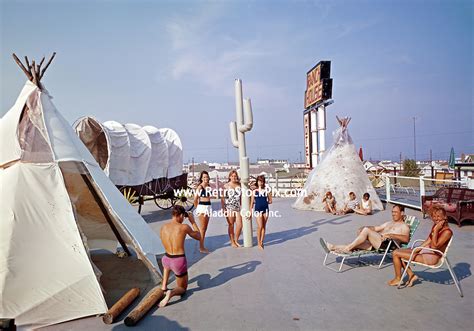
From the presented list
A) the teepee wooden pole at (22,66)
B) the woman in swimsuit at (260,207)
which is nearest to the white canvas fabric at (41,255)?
the teepee wooden pole at (22,66)

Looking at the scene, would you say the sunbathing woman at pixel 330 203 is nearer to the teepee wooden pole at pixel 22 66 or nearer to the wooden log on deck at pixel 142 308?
the wooden log on deck at pixel 142 308

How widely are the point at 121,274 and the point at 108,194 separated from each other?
57.4 inches

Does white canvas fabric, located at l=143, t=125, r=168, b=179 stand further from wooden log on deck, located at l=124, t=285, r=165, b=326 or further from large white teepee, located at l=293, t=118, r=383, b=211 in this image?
wooden log on deck, located at l=124, t=285, r=165, b=326

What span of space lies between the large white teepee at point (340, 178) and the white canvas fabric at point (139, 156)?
5.23 m

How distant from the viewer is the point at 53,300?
4.21 metres

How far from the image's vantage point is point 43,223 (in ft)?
14.8

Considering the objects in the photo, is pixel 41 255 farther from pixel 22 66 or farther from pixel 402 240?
pixel 402 240

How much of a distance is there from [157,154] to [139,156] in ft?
4.23

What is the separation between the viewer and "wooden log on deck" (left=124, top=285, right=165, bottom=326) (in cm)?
397

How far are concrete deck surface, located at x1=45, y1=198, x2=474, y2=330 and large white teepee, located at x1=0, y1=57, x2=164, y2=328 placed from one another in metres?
0.35

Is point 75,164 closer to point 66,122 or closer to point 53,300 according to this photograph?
point 66,122

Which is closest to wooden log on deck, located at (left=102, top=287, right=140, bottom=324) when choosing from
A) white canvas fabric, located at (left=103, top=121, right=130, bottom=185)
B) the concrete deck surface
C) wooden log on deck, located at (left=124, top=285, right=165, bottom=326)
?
the concrete deck surface

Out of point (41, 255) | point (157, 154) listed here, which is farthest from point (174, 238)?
point (157, 154)

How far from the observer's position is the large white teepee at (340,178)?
12.1 metres
